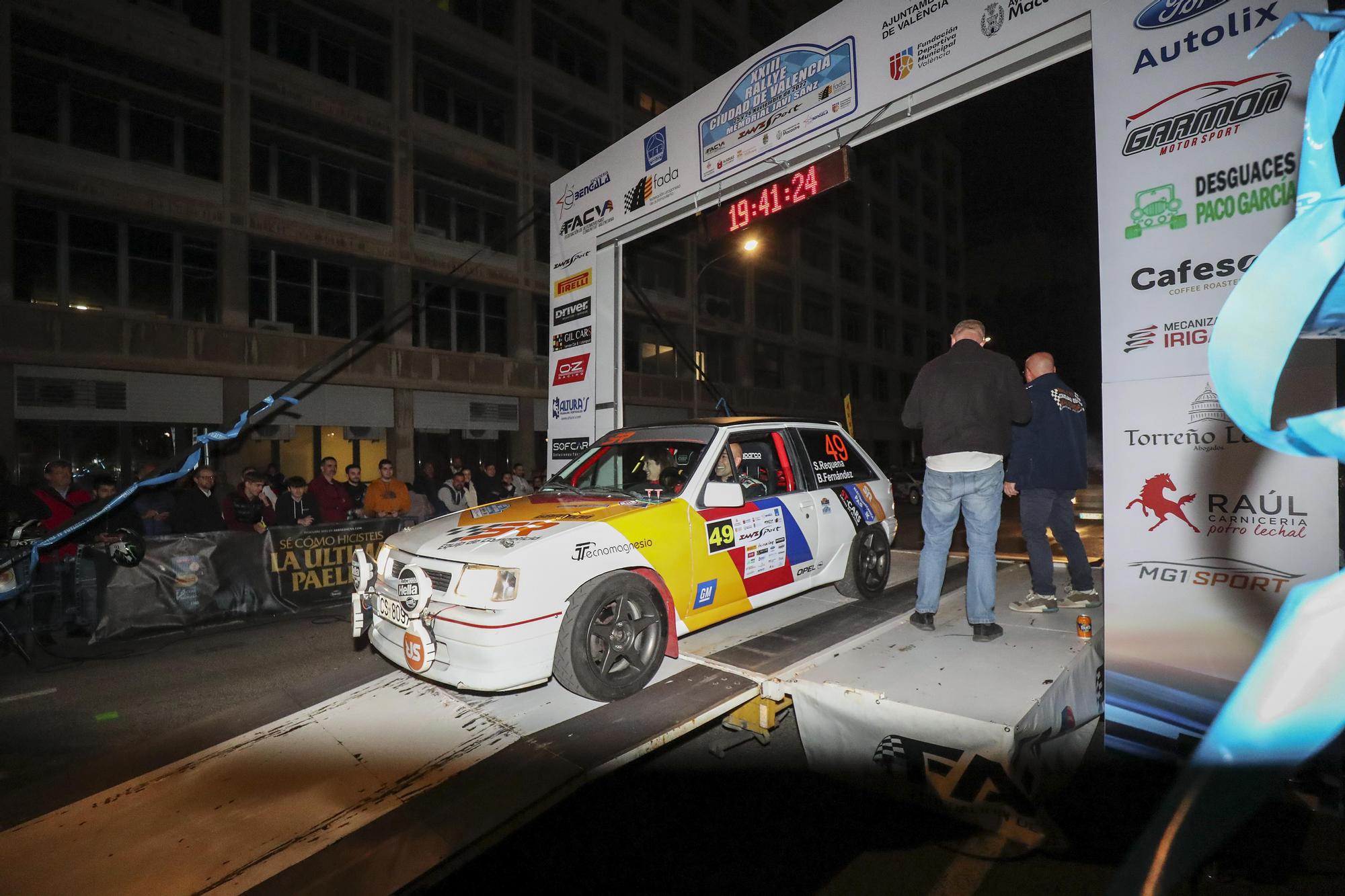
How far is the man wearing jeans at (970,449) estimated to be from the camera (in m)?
3.96

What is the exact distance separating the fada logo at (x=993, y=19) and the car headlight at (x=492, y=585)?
4.86 metres

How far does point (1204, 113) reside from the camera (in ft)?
10.7

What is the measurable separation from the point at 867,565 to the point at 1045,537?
1.34 m

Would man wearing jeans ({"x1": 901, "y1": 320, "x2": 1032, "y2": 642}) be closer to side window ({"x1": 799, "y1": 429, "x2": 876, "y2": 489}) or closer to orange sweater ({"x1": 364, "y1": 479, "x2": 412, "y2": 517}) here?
side window ({"x1": 799, "y1": 429, "x2": 876, "y2": 489})

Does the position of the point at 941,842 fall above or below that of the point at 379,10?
below

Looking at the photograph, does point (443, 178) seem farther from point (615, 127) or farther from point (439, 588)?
point (439, 588)

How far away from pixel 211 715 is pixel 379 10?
2076cm

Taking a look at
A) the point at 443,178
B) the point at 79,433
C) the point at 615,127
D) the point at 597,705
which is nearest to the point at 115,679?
the point at 597,705

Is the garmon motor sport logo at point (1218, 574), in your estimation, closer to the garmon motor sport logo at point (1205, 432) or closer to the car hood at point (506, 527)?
the garmon motor sport logo at point (1205, 432)

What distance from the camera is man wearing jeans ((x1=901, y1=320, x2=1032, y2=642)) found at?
3959 mm

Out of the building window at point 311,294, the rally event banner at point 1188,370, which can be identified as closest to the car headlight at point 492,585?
the rally event banner at point 1188,370

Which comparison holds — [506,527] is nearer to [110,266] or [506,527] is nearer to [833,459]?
[833,459]

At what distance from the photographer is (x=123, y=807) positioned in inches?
110

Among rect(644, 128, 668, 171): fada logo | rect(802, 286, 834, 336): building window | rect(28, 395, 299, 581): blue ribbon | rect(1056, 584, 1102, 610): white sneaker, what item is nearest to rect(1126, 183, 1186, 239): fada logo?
rect(1056, 584, 1102, 610): white sneaker
